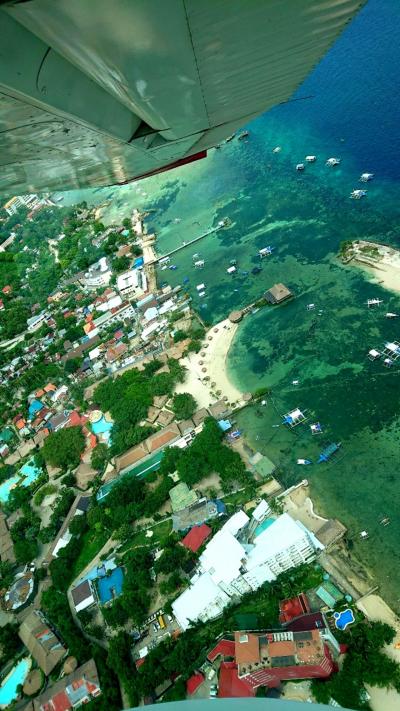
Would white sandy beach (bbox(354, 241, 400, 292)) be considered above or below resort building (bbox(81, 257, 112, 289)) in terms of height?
below

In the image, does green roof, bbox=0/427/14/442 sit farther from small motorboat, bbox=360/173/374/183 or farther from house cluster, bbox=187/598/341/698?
small motorboat, bbox=360/173/374/183

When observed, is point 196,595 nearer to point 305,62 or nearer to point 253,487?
point 253,487

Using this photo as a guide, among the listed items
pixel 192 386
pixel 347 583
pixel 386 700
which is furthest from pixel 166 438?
pixel 386 700

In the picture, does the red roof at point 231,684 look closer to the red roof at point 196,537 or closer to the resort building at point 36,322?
the red roof at point 196,537

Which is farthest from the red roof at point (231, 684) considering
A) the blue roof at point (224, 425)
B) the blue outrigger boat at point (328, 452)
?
the blue roof at point (224, 425)


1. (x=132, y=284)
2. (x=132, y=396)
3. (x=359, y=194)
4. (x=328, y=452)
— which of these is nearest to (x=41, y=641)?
(x=132, y=396)

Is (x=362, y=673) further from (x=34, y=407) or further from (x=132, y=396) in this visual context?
(x=34, y=407)

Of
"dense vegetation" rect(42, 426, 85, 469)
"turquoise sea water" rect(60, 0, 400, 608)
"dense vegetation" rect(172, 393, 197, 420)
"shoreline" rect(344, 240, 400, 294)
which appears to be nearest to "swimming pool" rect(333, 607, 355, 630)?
→ "turquoise sea water" rect(60, 0, 400, 608)
